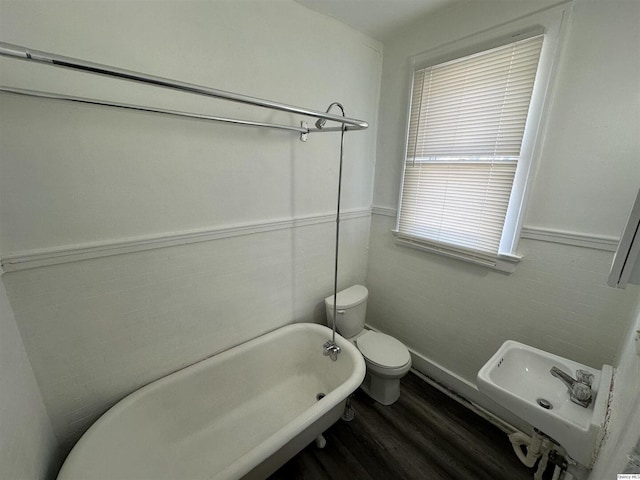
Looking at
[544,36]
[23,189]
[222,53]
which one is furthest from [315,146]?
[23,189]

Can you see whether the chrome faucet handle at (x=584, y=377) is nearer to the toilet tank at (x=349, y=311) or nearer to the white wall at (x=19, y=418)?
the toilet tank at (x=349, y=311)

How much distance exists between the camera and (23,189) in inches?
35.6

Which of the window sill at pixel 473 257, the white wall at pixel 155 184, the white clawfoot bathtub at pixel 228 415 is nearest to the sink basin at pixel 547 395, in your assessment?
the window sill at pixel 473 257

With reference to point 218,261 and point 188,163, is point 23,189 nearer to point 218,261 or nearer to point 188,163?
point 188,163

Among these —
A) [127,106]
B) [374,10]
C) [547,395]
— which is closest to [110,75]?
[127,106]

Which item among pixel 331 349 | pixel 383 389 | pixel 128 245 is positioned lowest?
pixel 383 389

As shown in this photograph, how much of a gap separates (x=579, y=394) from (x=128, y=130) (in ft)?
7.01

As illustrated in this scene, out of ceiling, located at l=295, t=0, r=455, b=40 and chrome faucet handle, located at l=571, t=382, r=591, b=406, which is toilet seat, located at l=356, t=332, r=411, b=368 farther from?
ceiling, located at l=295, t=0, r=455, b=40

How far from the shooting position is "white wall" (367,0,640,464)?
1.10 metres

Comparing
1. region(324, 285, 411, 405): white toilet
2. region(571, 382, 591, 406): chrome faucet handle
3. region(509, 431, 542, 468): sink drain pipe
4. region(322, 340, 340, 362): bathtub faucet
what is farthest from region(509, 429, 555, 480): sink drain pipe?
region(322, 340, 340, 362): bathtub faucet

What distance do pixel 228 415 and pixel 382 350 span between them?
1.04 metres

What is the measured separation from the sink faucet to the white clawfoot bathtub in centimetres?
88

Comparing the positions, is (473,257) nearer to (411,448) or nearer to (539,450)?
(539,450)

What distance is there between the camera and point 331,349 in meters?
1.62
